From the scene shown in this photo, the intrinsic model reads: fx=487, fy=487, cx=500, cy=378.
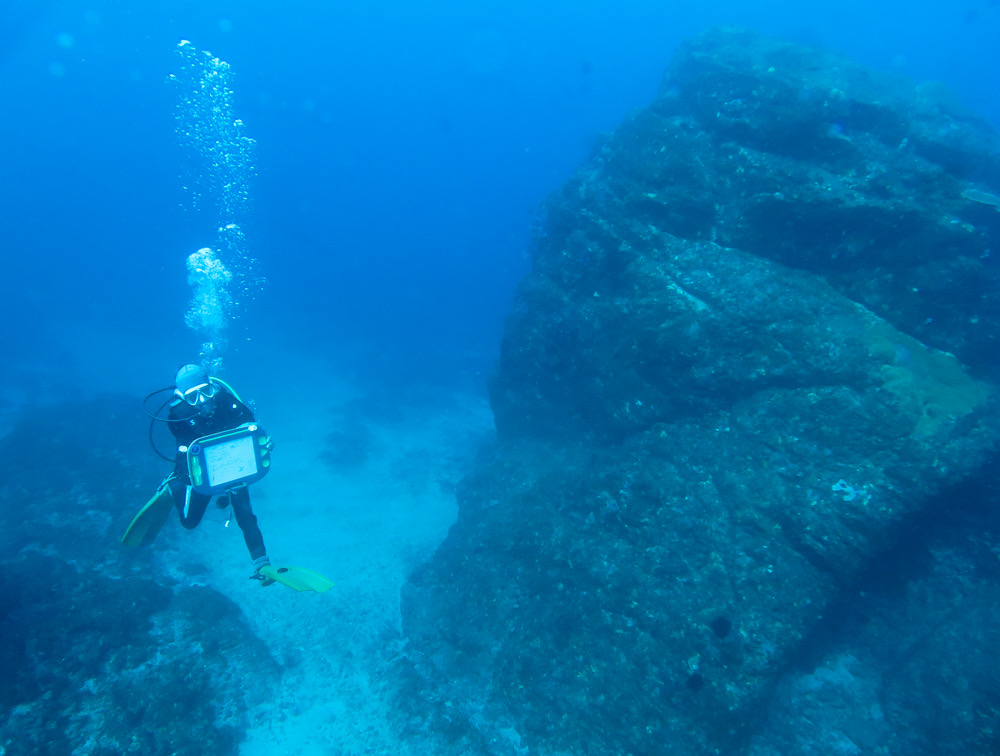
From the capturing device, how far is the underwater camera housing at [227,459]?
5824 mm

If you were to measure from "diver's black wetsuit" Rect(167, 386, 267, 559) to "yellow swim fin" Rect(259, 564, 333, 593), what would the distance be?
30 cm

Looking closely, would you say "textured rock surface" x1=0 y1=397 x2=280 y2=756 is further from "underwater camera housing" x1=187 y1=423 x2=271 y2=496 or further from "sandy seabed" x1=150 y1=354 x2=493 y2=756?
"underwater camera housing" x1=187 y1=423 x2=271 y2=496

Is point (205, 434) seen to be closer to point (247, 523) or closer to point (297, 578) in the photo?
point (247, 523)

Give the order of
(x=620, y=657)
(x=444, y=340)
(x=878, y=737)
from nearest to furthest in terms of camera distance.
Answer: (x=878, y=737) → (x=620, y=657) → (x=444, y=340)

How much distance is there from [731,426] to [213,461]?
7.34m

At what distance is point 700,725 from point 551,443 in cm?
595

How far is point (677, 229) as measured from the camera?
30.6 feet

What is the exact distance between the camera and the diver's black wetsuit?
20.1 feet

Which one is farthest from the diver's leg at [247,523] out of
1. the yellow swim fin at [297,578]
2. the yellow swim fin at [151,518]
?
the yellow swim fin at [151,518]

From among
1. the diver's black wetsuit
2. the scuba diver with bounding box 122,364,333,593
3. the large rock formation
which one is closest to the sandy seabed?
the large rock formation

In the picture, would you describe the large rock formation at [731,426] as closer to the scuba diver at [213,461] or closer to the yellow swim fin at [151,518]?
the scuba diver at [213,461]

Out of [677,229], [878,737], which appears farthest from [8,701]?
[677,229]

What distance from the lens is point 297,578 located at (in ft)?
20.1

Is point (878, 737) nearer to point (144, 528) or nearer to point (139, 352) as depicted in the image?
point (144, 528)
